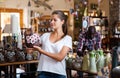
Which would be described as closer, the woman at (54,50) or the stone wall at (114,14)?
the woman at (54,50)

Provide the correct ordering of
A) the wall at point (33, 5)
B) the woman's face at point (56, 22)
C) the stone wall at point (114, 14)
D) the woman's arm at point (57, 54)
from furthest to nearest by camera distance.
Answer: the stone wall at point (114, 14) < the wall at point (33, 5) < the woman's face at point (56, 22) < the woman's arm at point (57, 54)

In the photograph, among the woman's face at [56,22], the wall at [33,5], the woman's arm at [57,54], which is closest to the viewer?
→ the woman's arm at [57,54]

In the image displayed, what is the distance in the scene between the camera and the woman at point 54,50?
2621 millimetres

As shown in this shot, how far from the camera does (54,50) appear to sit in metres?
2.65

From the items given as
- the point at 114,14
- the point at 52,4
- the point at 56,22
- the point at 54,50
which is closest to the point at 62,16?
the point at 56,22

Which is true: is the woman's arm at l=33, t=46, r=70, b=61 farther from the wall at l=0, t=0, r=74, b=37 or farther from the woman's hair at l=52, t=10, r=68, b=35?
the wall at l=0, t=0, r=74, b=37

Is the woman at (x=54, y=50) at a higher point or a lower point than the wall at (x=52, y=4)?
lower

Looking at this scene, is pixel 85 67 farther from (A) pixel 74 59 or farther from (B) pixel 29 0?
(B) pixel 29 0

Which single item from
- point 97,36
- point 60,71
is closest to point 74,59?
point 60,71

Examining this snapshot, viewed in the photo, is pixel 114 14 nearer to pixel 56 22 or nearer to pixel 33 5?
pixel 33 5

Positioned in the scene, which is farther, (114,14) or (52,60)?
(114,14)

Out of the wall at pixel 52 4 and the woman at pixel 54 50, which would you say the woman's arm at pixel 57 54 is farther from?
the wall at pixel 52 4

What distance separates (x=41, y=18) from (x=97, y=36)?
187 inches

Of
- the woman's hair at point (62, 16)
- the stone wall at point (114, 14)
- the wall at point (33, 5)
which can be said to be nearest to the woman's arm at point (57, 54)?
the woman's hair at point (62, 16)
